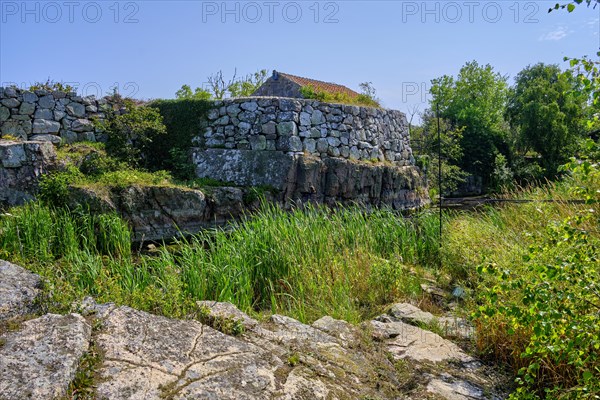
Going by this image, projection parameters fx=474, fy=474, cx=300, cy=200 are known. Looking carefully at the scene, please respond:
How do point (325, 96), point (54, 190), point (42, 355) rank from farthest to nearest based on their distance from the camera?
point (325, 96) < point (54, 190) < point (42, 355)

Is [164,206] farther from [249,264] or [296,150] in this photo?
[249,264]

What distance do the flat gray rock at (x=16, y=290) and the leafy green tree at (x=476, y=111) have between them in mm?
20989

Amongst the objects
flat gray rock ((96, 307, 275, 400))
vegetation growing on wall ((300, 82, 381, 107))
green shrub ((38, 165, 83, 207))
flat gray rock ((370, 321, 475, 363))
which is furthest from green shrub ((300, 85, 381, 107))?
flat gray rock ((96, 307, 275, 400))

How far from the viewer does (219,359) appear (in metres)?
2.89

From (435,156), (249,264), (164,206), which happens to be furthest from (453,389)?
(435,156)

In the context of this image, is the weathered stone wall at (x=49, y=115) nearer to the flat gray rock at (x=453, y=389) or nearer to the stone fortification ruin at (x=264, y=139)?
the stone fortification ruin at (x=264, y=139)

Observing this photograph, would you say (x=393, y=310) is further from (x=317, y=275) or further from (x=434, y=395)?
(x=434, y=395)

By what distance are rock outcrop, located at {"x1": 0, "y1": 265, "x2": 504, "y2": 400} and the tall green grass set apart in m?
0.38

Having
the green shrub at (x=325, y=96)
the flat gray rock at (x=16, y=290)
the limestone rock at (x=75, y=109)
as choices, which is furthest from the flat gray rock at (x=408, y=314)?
the limestone rock at (x=75, y=109)

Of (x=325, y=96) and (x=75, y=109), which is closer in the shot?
(x=75, y=109)

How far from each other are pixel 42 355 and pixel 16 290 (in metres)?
1.00

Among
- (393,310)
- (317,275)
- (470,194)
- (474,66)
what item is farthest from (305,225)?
(474,66)

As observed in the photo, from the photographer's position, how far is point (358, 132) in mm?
14305

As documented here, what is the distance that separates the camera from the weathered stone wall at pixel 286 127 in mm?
12602
